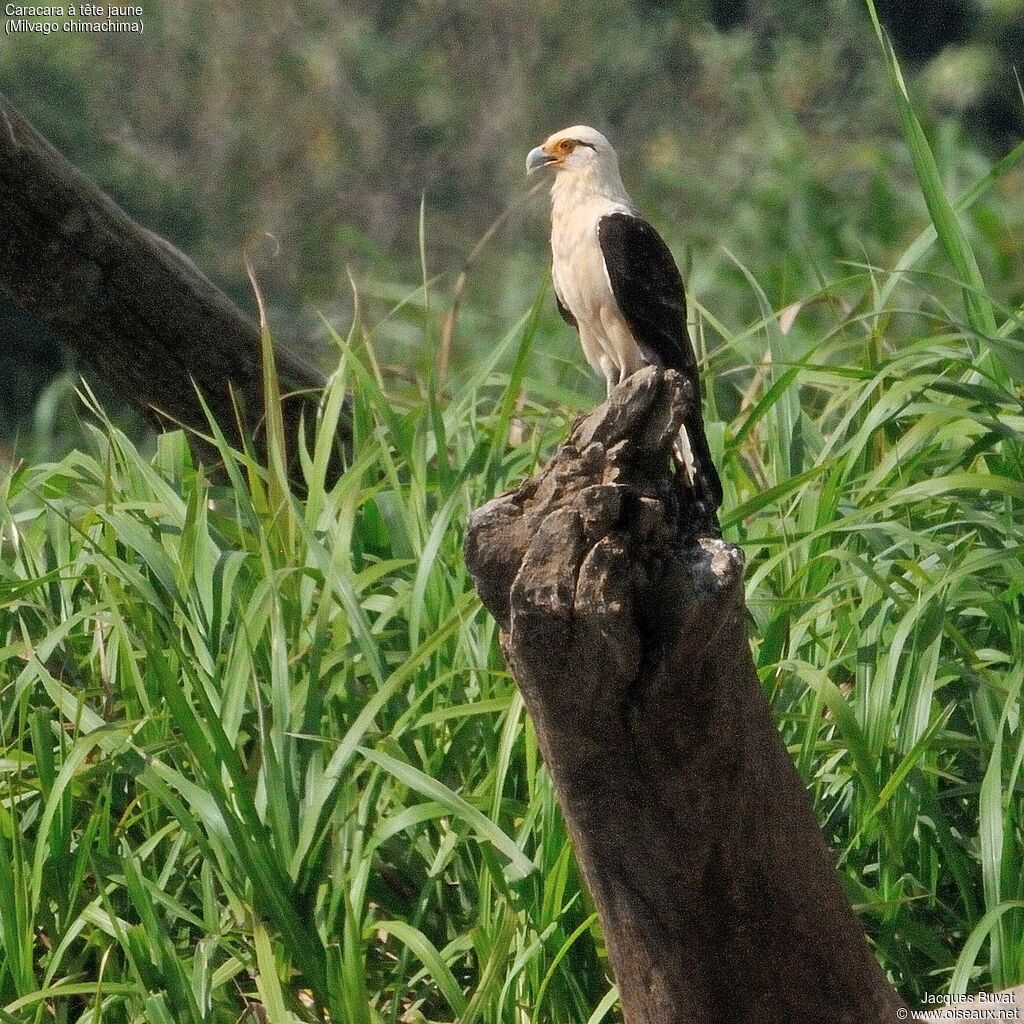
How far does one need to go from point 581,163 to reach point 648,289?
1.49ft

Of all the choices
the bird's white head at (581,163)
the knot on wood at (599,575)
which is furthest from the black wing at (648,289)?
the knot on wood at (599,575)

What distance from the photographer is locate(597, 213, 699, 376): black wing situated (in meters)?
2.65

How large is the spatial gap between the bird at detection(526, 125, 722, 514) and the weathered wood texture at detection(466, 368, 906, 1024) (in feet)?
2.84

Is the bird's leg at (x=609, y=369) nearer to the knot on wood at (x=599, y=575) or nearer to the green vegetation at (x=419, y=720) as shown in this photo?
the green vegetation at (x=419, y=720)

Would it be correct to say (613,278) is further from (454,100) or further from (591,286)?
(454,100)

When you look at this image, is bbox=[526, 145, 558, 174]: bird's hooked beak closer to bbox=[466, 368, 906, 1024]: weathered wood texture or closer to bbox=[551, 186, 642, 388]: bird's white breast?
bbox=[551, 186, 642, 388]: bird's white breast

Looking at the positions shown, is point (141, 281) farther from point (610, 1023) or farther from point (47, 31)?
point (47, 31)

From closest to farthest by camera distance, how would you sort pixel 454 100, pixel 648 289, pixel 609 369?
pixel 648 289 → pixel 609 369 → pixel 454 100

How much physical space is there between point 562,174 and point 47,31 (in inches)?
208

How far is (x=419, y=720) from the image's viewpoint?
228 centimetres

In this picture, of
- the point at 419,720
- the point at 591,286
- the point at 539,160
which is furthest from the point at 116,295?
the point at 419,720

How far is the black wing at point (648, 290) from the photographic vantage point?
265 centimetres

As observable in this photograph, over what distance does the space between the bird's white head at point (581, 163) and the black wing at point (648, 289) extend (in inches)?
9.9

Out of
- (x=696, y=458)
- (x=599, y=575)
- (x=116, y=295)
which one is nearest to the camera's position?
(x=599, y=575)
